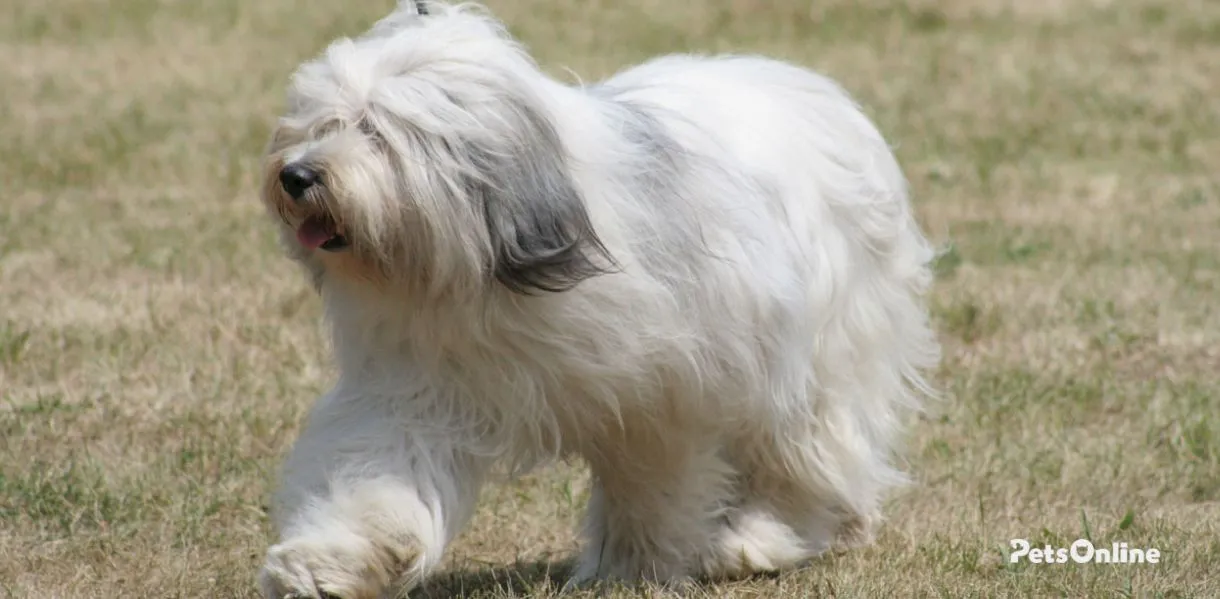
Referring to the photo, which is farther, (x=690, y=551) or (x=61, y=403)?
(x=61, y=403)

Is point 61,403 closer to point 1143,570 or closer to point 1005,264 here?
point 1143,570

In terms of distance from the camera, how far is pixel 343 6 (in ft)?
53.1

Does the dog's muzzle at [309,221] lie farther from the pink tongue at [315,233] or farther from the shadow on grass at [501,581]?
the shadow on grass at [501,581]

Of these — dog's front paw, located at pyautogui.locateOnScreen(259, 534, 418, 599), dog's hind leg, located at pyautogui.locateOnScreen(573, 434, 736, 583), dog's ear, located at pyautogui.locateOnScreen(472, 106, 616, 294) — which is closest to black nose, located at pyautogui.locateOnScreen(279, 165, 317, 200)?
dog's ear, located at pyautogui.locateOnScreen(472, 106, 616, 294)

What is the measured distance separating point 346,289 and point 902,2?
486 inches

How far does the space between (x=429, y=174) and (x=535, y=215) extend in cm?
28

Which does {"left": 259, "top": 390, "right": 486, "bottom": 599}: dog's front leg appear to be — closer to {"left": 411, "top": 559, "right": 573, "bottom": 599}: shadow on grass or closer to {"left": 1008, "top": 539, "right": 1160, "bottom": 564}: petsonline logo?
{"left": 411, "top": 559, "right": 573, "bottom": 599}: shadow on grass

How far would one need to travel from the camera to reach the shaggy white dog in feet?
14.3

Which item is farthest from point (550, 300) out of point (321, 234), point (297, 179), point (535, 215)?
point (297, 179)

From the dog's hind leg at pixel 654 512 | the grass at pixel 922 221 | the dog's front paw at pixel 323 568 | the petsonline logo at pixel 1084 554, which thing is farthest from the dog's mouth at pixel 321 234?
the petsonline logo at pixel 1084 554

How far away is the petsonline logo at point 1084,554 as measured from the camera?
515 centimetres

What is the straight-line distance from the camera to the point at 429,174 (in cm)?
434

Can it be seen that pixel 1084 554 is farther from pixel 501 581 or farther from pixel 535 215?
pixel 535 215

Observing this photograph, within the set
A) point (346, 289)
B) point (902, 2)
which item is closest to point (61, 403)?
point (346, 289)
